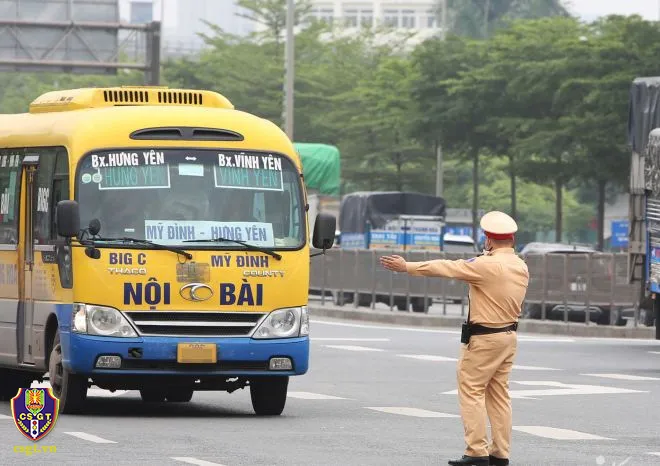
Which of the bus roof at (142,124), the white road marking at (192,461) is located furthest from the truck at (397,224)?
the white road marking at (192,461)

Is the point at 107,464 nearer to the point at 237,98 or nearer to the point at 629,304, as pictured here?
the point at 629,304

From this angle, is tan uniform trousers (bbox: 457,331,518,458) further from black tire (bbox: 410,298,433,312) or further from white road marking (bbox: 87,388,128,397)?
black tire (bbox: 410,298,433,312)

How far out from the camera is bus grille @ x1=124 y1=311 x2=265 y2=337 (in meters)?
15.6

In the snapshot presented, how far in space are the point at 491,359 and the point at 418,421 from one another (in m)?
4.12

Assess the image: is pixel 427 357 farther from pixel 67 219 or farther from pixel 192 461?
pixel 192 461

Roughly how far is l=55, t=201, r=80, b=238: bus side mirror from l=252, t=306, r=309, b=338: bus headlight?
1651mm

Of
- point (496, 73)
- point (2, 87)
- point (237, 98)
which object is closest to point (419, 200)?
point (496, 73)

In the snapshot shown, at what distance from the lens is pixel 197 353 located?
1557cm

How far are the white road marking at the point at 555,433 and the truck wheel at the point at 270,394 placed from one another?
201cm

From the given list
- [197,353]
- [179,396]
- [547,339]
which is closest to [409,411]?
[179,396]

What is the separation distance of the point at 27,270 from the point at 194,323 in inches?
76.8

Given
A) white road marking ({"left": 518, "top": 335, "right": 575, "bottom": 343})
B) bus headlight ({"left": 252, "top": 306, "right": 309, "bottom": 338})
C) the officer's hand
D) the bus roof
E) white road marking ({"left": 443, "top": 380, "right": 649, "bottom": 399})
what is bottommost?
white road marking ({"left": 518, "top": 335, "right": 575, "bottom": 343})

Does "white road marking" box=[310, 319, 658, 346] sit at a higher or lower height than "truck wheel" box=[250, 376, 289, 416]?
lower

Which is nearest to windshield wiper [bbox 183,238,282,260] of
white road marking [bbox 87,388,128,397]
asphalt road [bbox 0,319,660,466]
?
asphalt road [bbox 0,319,660,466]
